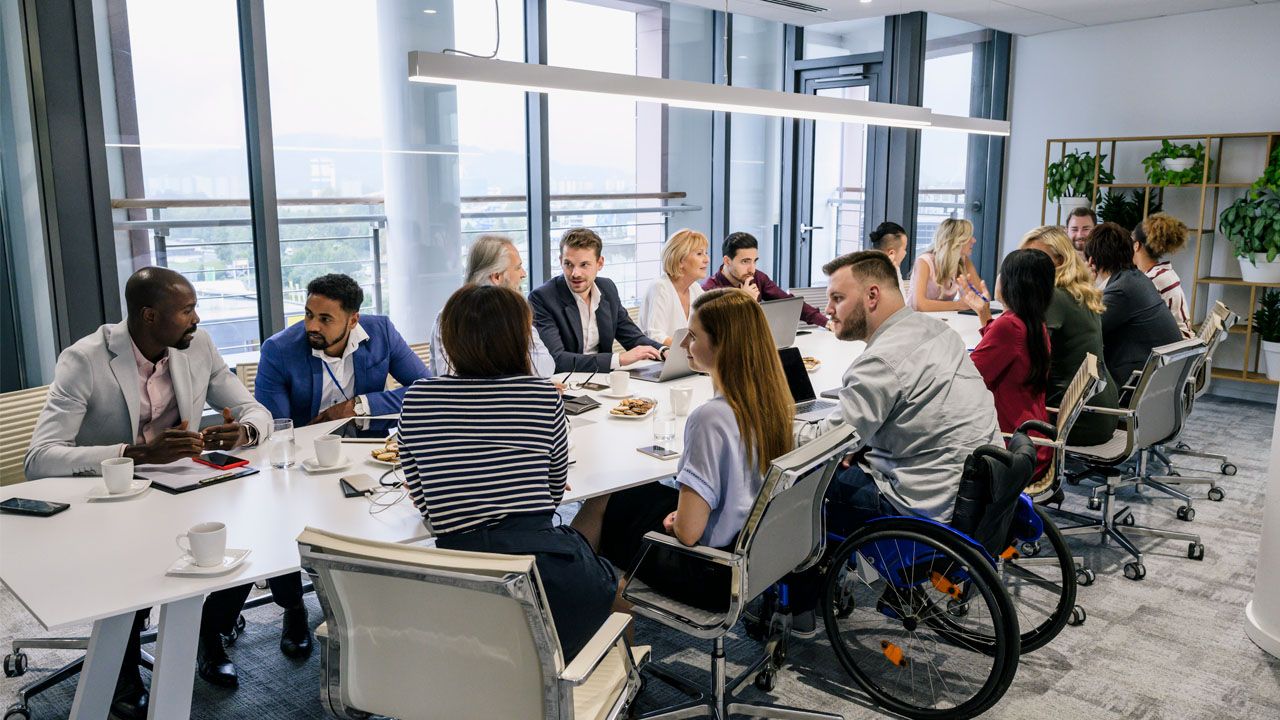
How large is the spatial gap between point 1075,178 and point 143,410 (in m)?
6.97

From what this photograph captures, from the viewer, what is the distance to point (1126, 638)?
3.27m

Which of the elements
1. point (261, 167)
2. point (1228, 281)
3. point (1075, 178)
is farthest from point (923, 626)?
point (1075, 178)

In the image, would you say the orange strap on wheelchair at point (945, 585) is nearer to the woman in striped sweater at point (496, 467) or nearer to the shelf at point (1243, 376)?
the woman in striped sweater at point (496, 467)

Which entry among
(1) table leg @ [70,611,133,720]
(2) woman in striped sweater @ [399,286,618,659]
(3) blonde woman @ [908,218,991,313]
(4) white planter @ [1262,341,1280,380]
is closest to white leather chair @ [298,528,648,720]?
(2) woman in striped sweater @ [399,286,618,659]

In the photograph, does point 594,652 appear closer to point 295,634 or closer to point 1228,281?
point 295,634

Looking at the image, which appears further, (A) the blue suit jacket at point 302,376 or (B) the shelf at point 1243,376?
(B) the shelf at point 1243,376

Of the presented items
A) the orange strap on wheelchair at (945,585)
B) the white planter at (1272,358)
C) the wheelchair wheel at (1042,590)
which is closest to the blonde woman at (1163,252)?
the white planter at (1272,358)

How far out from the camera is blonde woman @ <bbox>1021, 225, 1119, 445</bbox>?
3885mm

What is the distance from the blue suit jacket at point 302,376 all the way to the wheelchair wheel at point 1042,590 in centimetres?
214

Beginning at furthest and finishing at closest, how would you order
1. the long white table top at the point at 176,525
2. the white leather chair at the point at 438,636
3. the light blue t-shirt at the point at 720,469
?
the light blue t-shirt at the point at 720,469
the long white table top at the point at 176,525
the white leather chair at the point at 438,636

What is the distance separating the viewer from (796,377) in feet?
11.7

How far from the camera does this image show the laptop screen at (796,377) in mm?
3549

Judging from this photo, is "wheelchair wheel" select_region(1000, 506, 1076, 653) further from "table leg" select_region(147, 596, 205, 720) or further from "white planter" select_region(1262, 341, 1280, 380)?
"white planter" select_region(1262, 341, 1280, 380)

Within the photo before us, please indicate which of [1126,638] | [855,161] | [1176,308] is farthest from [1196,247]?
[1126,638]
